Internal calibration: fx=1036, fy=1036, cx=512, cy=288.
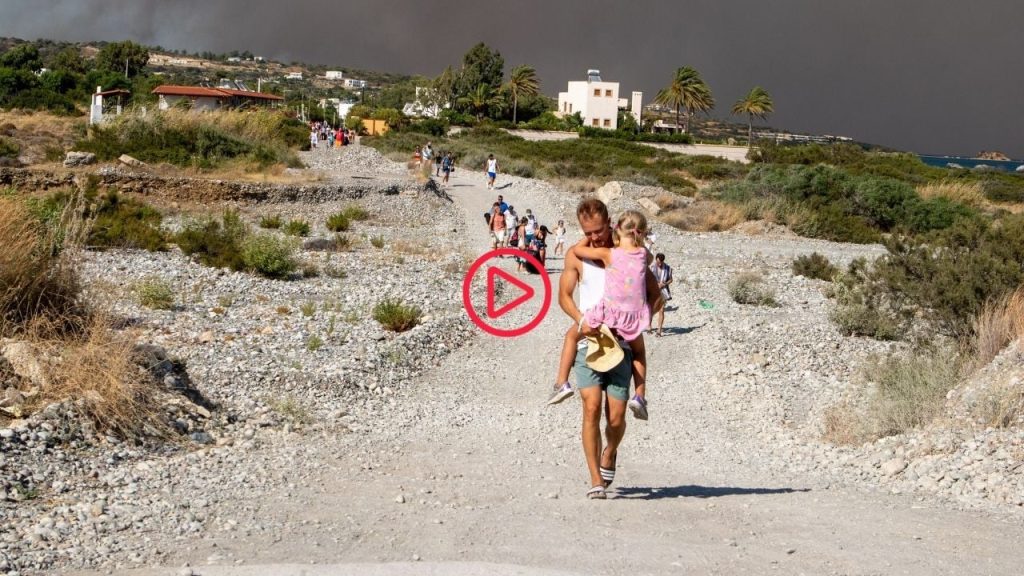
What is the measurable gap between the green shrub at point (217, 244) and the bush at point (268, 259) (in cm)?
26

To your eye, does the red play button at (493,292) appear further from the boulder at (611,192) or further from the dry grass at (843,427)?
the boulder at (611,192)

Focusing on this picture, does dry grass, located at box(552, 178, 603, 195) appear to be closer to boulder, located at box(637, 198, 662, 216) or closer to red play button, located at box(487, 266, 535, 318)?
boulder, located at box(637, 198, 662, 216)

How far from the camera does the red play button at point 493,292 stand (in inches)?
680

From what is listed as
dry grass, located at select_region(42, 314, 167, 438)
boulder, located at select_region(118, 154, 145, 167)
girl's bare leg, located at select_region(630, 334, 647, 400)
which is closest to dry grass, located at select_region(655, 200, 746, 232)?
boulder, located at select_region(118, 154, 145, 167)

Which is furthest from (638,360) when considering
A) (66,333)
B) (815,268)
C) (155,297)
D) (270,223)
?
(270,223)

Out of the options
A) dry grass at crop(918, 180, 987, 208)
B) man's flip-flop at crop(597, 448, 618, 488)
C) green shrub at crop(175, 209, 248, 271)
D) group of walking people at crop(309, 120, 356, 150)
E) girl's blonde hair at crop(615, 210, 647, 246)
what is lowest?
man's flip-flop at crop(597, 448, 618, 488)

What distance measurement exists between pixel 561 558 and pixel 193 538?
2.03 meters

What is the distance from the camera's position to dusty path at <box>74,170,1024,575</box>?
17.7 ft

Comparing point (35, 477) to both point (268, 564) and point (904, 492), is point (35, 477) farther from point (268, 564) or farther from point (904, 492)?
point (904, 492)

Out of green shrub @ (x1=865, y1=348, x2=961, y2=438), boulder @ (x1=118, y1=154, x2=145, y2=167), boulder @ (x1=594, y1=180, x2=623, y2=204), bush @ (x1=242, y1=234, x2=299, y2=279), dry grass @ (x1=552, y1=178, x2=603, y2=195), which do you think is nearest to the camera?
green shrub @ (x1=865, y1=348, x2=961, y2=438)

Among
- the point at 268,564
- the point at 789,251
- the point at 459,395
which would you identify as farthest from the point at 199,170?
the point at 268,564

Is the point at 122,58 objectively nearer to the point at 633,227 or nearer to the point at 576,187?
the point at 576,187

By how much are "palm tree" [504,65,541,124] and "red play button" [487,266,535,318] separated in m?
92.0

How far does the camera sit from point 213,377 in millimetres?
10391
